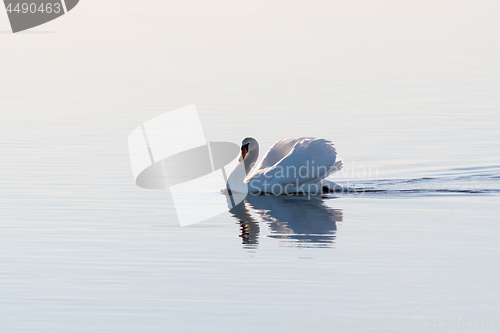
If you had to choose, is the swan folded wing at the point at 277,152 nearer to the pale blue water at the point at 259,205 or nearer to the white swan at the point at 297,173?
the white swan at the point at 297,173

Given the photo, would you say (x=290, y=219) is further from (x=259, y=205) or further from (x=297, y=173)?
(x=297, y=173)

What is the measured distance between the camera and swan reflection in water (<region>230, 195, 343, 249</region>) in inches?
468

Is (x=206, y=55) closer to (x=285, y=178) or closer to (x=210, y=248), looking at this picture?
(x=285, y=178)

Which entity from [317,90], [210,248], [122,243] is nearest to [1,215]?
[122,243]

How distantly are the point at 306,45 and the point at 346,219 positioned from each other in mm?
29645

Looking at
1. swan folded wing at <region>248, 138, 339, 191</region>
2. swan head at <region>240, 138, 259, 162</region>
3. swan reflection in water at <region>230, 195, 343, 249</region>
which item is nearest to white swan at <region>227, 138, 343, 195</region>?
swan folded wing at <region>248, 138, 339, 191</region>

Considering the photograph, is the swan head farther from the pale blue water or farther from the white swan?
the pale blue water

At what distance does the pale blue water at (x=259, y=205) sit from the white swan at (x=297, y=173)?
0.44m

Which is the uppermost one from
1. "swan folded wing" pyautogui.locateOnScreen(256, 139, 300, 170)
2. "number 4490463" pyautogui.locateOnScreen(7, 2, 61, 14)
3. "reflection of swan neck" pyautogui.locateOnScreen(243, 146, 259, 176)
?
"swan folded wing" pyautogui.locateOnScreen(256, 139, 300, 170)

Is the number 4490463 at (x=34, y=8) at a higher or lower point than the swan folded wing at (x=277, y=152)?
lower

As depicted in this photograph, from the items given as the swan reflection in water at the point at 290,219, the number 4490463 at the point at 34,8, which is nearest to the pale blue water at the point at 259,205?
the swan reflection in water at the point at 290,219

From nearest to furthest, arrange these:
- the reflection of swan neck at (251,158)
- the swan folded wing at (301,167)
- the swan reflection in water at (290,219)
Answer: the swan reflection in water at (290,219) < the swan folded wing at (301,167) < the reflection of swan neck at (251,158)

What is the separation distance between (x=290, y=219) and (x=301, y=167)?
237 centimetres

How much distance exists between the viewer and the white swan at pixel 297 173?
1571 centimetres
